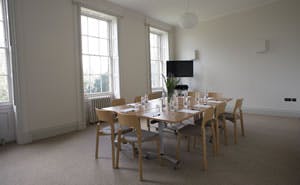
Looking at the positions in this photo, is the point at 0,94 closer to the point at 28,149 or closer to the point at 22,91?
the point at 22,91

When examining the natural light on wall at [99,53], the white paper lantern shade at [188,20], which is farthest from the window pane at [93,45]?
the white paper lantern shade at [188,20]

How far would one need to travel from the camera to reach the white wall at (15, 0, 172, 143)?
12.0 feet

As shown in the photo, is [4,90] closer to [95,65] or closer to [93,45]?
[95,65]

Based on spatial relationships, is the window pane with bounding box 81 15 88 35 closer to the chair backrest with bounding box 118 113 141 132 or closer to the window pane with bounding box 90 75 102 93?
the window pane with bounding box 90 75 102 93

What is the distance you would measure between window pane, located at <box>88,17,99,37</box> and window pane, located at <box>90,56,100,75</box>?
59 centimetres

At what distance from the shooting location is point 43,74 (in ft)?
12.9

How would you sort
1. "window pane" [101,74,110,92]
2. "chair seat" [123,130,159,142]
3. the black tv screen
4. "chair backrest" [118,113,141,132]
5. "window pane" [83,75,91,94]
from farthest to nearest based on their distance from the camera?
the black tv screen
"window pane" [101,74,110,92]
"window pane" [83,75,91,94]
"chair seat" [123,130,159,142]
"chair backrest" [118,113,141,132]

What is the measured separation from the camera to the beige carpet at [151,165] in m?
2.37

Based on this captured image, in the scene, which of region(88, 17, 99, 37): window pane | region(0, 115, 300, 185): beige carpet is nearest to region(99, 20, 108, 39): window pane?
region(88, 17, 99, 37): window pane

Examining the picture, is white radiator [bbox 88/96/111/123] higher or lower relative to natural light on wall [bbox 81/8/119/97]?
lower

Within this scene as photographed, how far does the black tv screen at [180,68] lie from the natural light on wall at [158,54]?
48cm

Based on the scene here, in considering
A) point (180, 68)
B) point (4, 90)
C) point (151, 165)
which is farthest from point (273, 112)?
point (4, 90)

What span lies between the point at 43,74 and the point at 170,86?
2.55 meters

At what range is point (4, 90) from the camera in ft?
12.2
